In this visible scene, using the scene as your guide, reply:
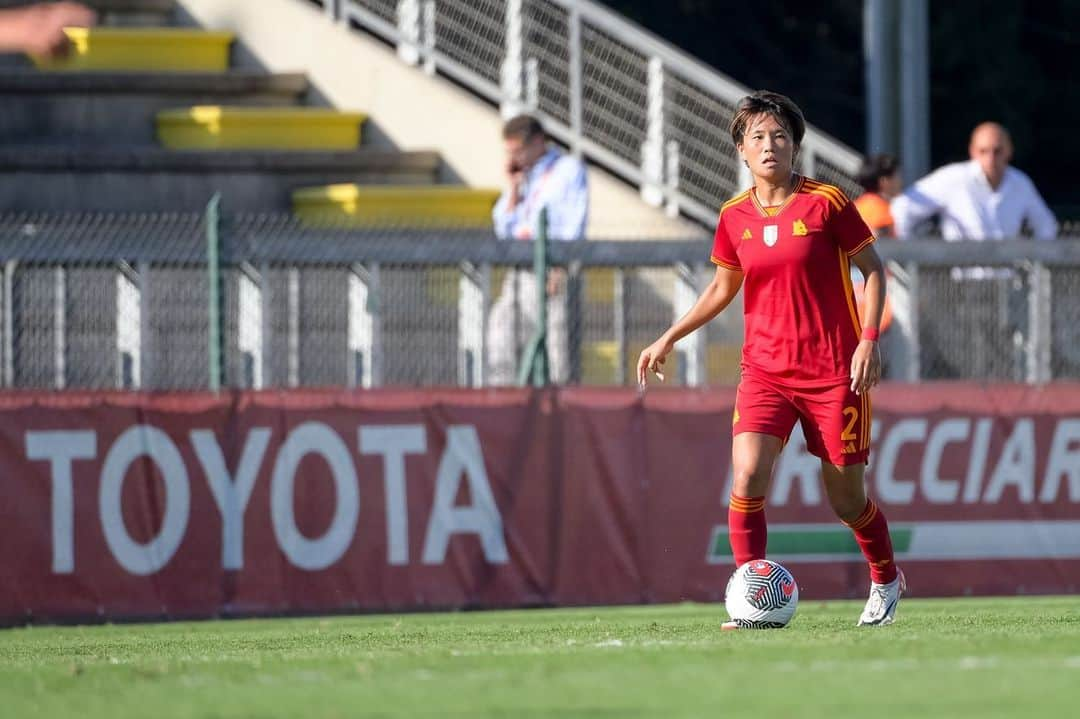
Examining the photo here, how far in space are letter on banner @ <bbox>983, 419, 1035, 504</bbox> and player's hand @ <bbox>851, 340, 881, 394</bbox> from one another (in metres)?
4.72

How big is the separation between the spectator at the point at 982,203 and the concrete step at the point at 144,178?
5.07 m

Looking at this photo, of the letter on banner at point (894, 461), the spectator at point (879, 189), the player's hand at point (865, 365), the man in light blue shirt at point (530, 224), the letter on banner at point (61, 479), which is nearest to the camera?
the player's hand at point (865, 365)

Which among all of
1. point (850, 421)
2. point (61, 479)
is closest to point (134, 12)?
point (61, 479)

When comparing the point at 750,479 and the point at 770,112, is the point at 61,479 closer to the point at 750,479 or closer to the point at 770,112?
the point at 750,479

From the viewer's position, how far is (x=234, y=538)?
12352 mm

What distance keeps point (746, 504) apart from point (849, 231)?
1159 mm

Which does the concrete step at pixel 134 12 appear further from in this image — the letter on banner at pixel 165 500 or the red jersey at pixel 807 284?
the red jersey at pixel 807 284

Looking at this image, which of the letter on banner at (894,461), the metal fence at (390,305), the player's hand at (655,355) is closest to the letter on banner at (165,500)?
the metal fence at (390,305)

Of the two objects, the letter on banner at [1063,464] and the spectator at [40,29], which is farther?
the letter on banner at [1063,464]

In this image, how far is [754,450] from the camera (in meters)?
8.55

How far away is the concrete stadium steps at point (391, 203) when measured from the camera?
16594mm

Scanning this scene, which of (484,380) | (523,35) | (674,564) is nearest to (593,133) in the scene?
(523,35)

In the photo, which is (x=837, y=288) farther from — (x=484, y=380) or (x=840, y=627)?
(x=484, y=380)

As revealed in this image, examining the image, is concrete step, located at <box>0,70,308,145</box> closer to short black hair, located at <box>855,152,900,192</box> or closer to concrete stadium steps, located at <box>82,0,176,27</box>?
concrete stadium steps, located at <box>82,0,176,27</box>
